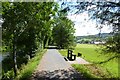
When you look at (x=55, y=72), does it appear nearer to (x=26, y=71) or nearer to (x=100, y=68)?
(x=26, y=71)

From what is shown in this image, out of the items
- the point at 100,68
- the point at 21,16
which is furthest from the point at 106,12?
the point at 100,68

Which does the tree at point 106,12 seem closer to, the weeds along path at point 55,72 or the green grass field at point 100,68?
the green grass field at point 100,68

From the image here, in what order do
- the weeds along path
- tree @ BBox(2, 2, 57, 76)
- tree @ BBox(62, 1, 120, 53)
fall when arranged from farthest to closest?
1. tree @ BBox(2, 2, 57, 76)
2. the weeds along path
3. tree @ BBox(62, 1, 120, 53)

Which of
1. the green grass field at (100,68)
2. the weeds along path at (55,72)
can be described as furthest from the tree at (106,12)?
the weeds along path at (55,72)

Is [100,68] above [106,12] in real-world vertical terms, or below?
below

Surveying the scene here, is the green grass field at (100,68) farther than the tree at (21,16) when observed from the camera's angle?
No

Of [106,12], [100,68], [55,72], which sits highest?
[106,12]

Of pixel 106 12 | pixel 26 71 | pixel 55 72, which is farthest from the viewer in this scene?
pixel 26 71

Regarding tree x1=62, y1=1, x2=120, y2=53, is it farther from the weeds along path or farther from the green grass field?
the weeds along path

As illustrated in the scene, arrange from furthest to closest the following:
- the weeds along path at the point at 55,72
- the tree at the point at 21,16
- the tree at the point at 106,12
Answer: the tree at the point at 21,16
the weeds along path at the point at 55,72
the tree at the point at 106,12

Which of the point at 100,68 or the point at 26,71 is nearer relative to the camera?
the point at 26,71

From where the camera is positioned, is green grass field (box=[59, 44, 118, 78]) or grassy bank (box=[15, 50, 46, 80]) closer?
green grass field (box=[59, 44, 118, 78])

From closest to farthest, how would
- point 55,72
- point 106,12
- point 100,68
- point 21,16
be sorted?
point 106,12
point 21,16
point 55,72
point 100,68

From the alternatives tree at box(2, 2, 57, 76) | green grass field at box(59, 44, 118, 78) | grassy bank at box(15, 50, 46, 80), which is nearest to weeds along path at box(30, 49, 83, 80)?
grassy bank at box(15, 50, 46, 80)
